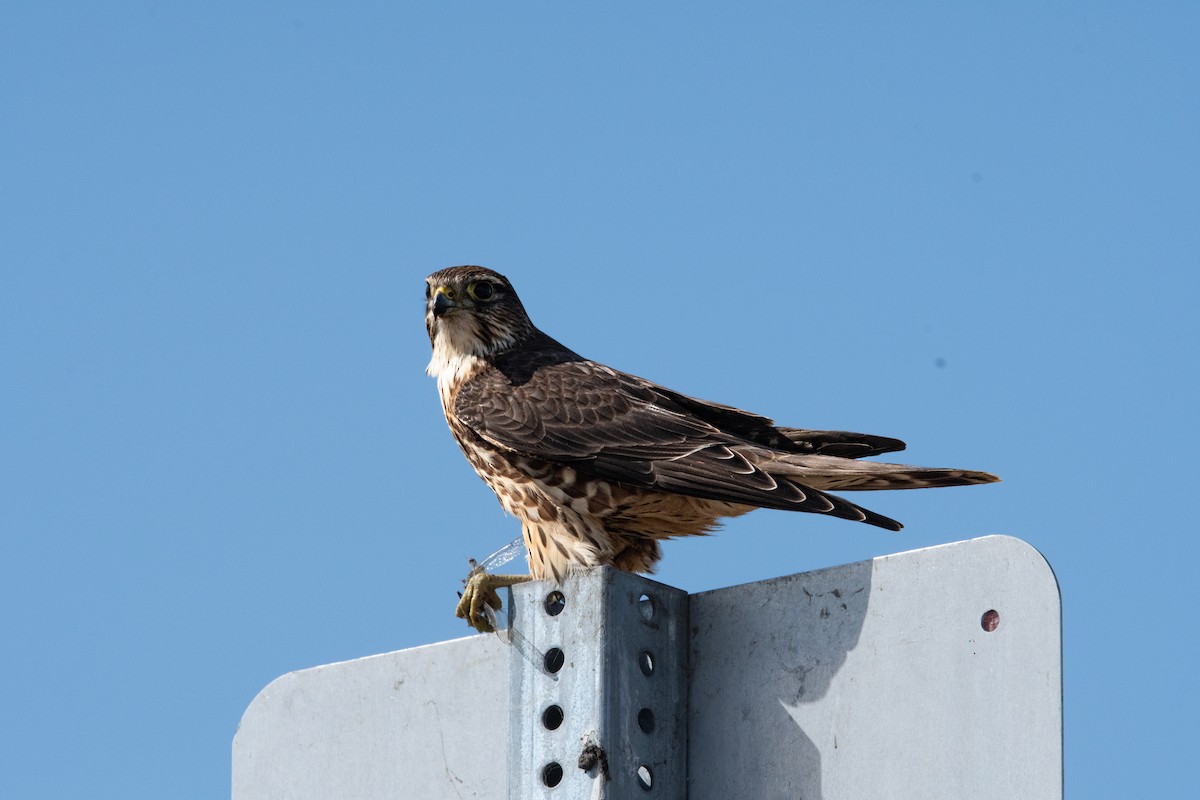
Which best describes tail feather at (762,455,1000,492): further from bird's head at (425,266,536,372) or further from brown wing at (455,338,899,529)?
bird's head at (425,266,536,372)

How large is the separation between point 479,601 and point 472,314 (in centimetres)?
150

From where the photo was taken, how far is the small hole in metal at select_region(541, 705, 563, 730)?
2.50 m

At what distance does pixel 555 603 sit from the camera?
259 centimetres

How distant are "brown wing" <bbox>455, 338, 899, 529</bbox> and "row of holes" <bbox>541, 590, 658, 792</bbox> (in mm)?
1072

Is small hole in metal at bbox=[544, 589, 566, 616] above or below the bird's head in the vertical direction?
below

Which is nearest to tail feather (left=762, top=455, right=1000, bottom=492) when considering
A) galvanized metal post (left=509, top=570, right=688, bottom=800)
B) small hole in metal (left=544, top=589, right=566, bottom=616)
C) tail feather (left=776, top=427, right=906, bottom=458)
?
tail feather (left=776, top=427, right=906, bottom=458)

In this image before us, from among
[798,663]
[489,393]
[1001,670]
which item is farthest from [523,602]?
[489,393]

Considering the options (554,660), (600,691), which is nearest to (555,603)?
(554,660)

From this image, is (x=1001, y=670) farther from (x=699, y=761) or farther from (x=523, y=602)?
(x=523, y=602)

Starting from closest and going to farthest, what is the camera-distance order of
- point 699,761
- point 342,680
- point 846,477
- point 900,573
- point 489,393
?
1. point 900,573
2. point 699,761
3. point 342,680
4. point 846,477
5. point 489,393

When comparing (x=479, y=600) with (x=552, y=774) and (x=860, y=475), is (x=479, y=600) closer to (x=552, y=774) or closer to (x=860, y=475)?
(x=860, y=475)

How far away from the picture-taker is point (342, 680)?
3035 mm

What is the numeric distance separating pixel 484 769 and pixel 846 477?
141 centimetres

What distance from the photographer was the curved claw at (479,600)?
11.6 feet
